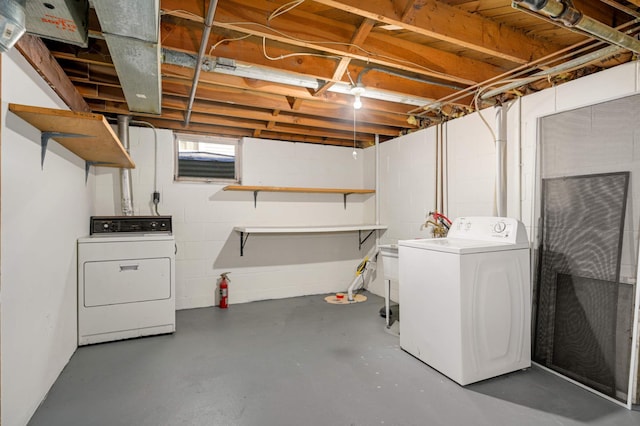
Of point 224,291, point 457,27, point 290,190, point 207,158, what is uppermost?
point 457,27

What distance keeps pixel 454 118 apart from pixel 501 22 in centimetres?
123

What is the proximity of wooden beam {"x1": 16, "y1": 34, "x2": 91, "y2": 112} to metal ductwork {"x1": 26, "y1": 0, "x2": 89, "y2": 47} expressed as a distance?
17 centimetres

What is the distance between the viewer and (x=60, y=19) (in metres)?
1.50

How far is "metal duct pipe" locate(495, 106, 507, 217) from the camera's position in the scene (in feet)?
8.85

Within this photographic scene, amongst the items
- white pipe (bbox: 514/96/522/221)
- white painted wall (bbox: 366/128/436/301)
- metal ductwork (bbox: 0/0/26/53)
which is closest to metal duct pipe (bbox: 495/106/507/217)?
white pipe (bbox: 514/96/522/221)

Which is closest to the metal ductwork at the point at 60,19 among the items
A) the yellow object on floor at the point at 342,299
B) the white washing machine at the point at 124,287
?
the white washing machine at the point at 124,287

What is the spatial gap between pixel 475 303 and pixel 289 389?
1353mm

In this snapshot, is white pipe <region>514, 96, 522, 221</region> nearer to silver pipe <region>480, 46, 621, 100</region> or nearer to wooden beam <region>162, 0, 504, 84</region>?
silver pipe <region>480, 46, 621, 100</region>

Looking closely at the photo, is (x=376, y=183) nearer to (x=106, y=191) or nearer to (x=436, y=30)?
(x=436, y=30)

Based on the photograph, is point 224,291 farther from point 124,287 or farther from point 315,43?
point 315,43

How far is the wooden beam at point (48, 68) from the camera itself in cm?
167

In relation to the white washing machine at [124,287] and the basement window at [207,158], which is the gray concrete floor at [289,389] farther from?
the basement window at [207,158]

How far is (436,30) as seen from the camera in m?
1.92

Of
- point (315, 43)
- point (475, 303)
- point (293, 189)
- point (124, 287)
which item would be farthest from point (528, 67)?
point (124, 287)
